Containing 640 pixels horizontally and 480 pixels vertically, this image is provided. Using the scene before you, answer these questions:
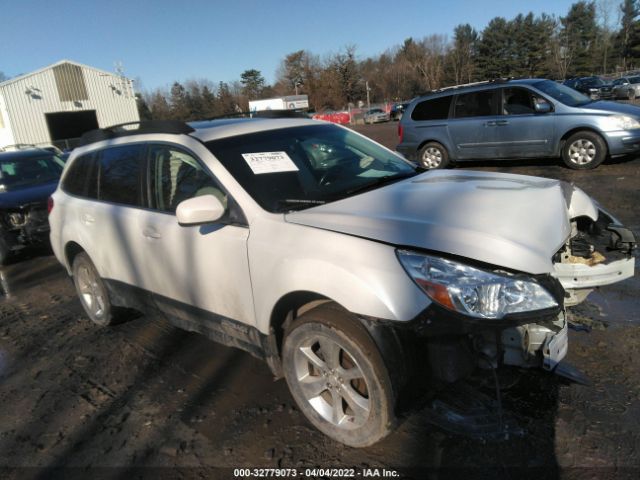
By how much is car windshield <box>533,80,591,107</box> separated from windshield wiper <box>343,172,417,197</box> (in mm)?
7085

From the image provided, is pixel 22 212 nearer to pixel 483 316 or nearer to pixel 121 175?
pixel 121 175

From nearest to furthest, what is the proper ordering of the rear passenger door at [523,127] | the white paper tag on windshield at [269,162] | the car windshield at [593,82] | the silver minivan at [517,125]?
1. the white paper tag on windshield at [269,162]
2. the silver minivan at [517,125]
3. the rear passenger door at [523,127]
4. the car windshield at [593,82]

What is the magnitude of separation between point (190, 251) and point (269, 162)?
0.76 m

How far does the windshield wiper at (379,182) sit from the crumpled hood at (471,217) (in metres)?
0.10

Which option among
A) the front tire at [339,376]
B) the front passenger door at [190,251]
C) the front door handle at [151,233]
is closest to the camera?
the front tire at [339,376]

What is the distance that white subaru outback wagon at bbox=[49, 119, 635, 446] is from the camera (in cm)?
220

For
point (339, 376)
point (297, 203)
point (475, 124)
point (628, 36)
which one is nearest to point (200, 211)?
point (297, 203)

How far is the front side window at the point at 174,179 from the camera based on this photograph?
10.3 ft

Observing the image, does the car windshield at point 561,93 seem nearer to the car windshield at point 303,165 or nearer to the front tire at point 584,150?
the front tire at point 584,150

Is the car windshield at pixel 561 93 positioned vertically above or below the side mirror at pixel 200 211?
above

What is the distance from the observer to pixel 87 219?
13.5 feet

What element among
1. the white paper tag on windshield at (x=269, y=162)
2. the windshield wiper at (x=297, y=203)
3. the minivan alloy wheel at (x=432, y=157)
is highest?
the white paper tag on windshield at (x=269, y=162)

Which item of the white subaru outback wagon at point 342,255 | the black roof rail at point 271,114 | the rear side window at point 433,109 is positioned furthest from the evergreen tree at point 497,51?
the white subaru outback wagon at point 342,255

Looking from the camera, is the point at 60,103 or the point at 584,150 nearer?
the point at 584,150
